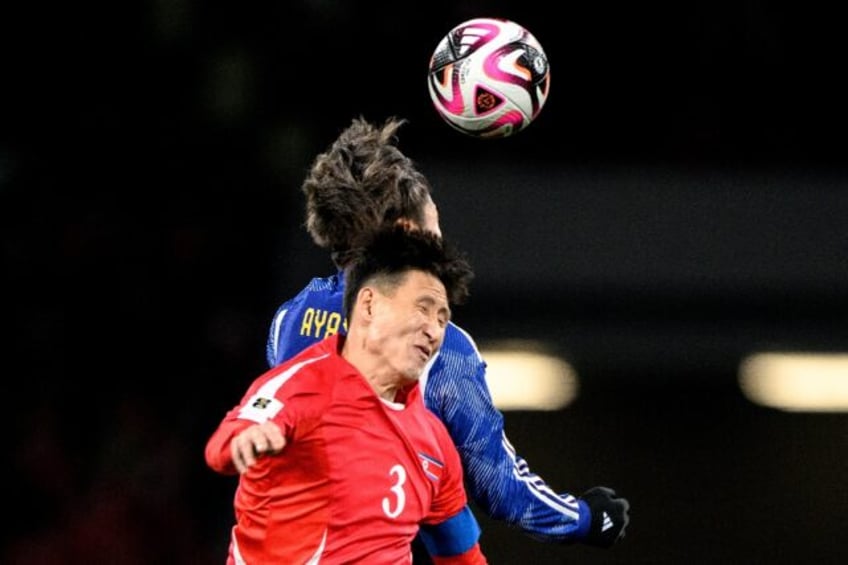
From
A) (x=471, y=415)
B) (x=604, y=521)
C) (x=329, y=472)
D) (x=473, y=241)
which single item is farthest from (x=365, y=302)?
(x=473, y=241)

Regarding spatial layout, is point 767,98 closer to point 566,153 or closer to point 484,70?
point 566,153

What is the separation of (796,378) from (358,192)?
4.07 metres

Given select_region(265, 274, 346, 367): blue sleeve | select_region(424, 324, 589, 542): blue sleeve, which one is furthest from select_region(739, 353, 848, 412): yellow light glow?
select_region(265, 274, 346, 367): blue sleeve

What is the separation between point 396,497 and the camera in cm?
371

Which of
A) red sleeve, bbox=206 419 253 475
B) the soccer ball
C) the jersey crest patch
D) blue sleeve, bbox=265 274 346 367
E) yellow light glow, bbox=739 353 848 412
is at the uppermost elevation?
yellow light glow, bbox=739 353 848 412

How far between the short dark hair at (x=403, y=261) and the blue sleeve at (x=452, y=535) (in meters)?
0.66

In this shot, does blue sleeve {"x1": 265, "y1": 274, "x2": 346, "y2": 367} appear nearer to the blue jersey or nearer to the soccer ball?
the blue jersey

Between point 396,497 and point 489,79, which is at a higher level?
point 489,79

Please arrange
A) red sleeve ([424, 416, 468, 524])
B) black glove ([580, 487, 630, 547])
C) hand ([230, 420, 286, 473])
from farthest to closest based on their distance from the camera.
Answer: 1. black glove ([580, 487, 630, 547])
2. red sleeve ([424, 416, 468, 524])
3. hand ([230, 420, 286, 473])

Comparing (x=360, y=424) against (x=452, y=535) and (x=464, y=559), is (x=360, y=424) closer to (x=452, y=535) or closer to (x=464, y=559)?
(x=452, y=535)

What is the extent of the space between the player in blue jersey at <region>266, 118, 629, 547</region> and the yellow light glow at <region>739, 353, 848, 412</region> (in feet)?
11.6

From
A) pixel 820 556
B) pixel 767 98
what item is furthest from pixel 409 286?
pixel 767 98

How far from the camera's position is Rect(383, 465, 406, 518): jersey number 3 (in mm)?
3684

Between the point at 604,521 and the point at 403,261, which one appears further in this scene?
the point at 604,521
